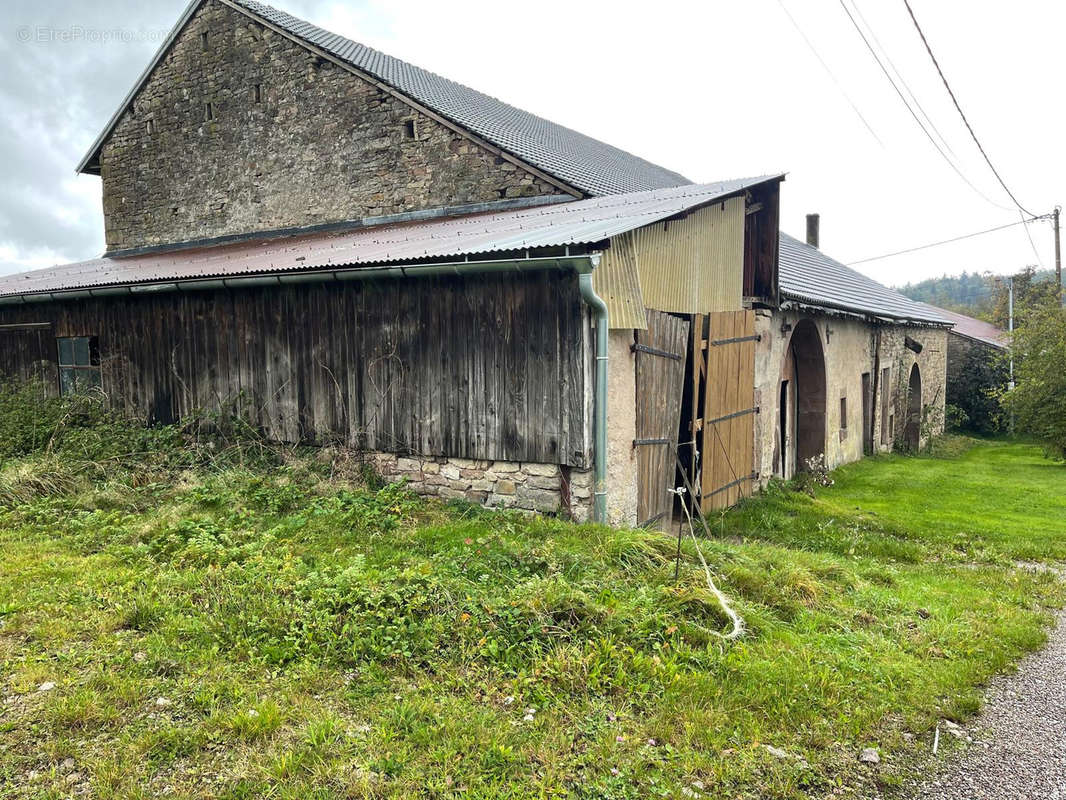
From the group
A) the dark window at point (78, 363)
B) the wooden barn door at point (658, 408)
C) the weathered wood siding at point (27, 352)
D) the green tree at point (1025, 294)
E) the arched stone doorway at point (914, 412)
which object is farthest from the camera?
the green tree at point (1025, 294)

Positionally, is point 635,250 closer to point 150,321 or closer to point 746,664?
point 746,664

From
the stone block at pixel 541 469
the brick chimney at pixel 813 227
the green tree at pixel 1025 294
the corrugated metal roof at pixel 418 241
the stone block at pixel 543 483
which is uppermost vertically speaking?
the brick chimney at pixel 813 227

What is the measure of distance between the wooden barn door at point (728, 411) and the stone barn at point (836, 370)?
2.18ft

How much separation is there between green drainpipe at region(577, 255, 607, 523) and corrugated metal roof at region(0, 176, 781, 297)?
0.49 meters

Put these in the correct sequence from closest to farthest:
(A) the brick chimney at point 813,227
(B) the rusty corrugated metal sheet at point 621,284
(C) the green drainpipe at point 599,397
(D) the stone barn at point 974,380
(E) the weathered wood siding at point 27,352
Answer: (C) the green drainpipe at point 599,397 < (B) the rusty corrugated metal sheet at point 621,284 < (E) the weathered wood siding at point 27,352 < (D) the stone barn at point 974,380 < (A) the brick chimney at point 813,227

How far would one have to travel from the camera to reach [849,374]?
14.1 metres

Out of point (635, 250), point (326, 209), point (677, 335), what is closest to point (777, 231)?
point (677, 335)

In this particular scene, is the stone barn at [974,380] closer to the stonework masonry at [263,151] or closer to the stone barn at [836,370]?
the stone barn at [836,370]

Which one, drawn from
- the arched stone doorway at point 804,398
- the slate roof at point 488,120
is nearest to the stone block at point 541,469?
the slate roof at point 488,120

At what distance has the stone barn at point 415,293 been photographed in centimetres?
659

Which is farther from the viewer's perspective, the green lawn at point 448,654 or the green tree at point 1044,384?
the green tree at point 1044,384

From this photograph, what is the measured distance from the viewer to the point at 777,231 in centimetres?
970

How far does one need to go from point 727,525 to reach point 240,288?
6.84 m

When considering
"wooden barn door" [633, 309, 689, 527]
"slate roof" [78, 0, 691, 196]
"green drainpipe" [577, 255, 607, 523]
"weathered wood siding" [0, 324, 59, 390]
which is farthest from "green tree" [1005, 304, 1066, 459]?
"weathered wood siding" [0, 324, 59, 390]
